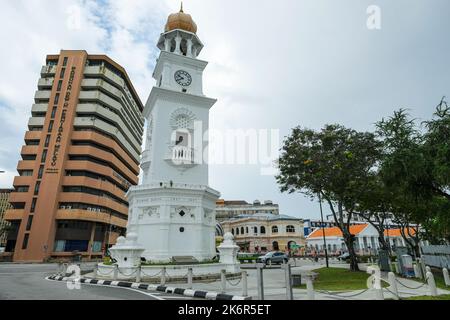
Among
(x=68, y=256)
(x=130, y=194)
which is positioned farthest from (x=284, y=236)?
(x=130, y=194)

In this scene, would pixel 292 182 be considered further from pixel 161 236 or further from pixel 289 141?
pixel 161 236

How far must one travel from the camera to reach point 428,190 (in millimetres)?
14273

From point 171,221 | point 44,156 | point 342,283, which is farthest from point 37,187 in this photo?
point 342,283

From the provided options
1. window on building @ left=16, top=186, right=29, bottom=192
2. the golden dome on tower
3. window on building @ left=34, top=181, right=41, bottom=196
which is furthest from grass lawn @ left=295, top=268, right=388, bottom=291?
window on building @ left=16, top=186, right=29, bottom=192

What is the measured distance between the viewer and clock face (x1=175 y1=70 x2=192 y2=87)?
86.4 feet

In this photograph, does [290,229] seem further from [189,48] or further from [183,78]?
[189,48]

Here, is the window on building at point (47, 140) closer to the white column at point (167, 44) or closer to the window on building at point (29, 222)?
the window on building at point (29, 222)

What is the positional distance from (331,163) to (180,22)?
19404mm

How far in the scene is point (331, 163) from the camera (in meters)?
20.0

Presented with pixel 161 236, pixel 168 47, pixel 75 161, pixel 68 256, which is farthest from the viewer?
pixel 75 161

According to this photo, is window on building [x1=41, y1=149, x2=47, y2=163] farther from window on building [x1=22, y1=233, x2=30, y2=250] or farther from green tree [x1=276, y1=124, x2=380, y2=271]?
green tree [x1=276, y1=124, x2=380, y2=271]

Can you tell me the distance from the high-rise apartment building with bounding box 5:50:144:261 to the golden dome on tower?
28.4m

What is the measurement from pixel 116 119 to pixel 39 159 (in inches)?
570

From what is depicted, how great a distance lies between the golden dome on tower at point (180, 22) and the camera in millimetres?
27250
